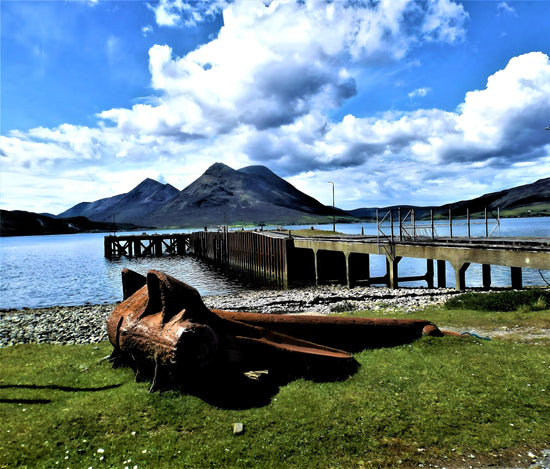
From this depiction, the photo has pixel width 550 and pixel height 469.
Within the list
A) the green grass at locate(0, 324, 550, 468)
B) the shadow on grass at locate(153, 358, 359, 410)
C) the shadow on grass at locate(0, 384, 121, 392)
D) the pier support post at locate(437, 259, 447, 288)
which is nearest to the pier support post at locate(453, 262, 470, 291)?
the pier support post at locate(437, 259, 447, 288)

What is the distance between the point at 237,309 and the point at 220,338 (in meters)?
16.3

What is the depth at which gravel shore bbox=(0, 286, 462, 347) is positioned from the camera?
55.8ft

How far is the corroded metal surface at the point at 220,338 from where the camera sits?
7117 millimetres

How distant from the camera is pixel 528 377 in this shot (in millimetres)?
7930

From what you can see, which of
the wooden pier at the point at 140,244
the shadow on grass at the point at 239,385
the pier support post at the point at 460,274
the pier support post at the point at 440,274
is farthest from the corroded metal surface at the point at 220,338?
the wooden pier at the point at 140,244

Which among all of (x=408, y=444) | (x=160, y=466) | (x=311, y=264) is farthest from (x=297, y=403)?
(x=311, y=264)

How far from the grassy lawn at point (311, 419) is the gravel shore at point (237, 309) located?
8.53 meters

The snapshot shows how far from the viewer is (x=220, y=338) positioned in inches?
305

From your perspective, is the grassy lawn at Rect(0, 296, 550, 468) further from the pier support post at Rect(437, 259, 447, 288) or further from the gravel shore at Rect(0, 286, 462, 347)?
the pier support post at Rect(437, 259, 447, 288)

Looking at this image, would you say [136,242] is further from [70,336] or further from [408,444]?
[408,444]

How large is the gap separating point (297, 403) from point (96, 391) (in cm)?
403

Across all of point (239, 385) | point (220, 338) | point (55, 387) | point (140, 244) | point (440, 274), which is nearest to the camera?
point (239, 385)

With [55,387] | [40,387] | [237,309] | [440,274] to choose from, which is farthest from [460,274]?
[40,387]

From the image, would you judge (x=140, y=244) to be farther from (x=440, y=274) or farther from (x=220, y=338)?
(x=220, y=338)
